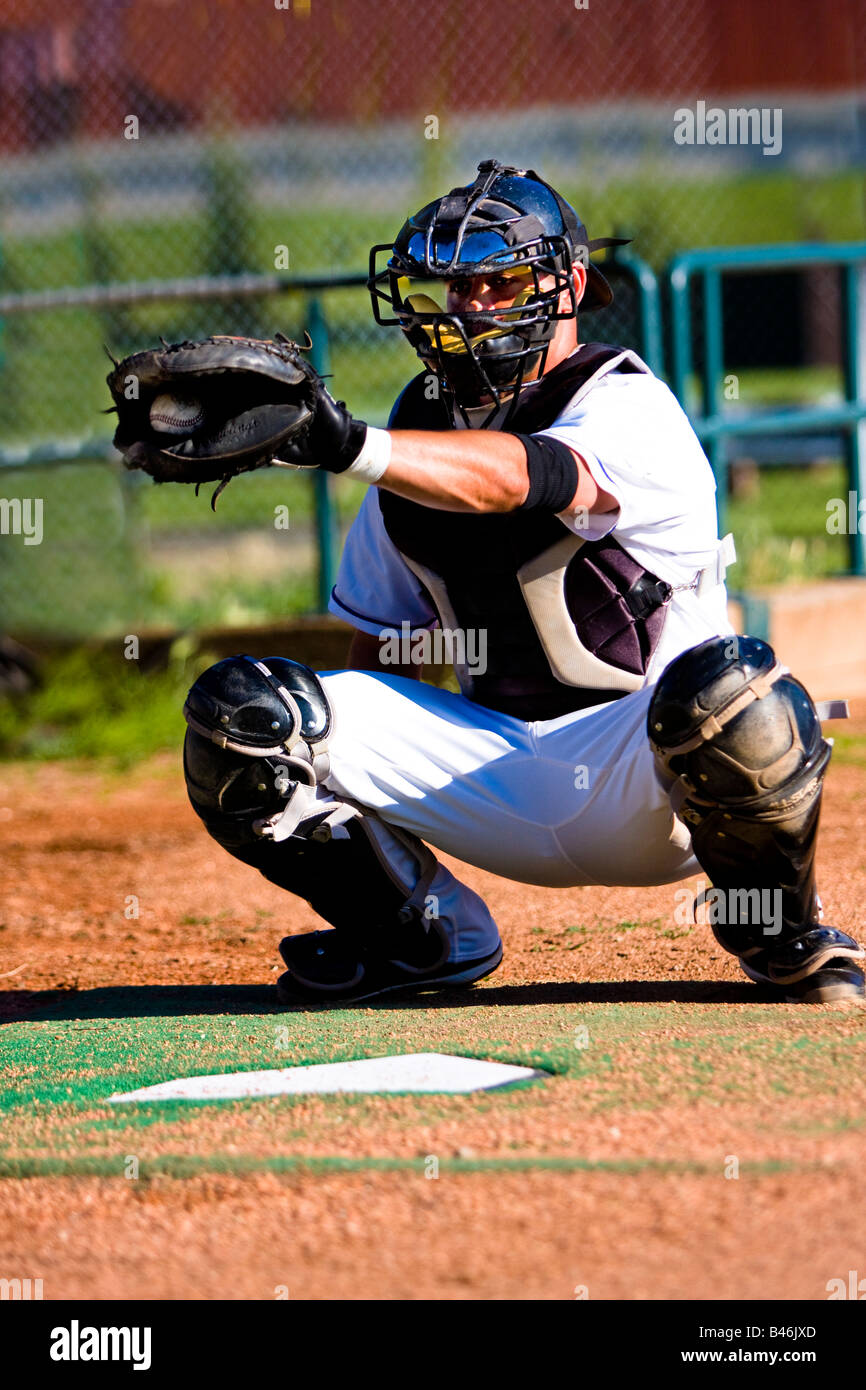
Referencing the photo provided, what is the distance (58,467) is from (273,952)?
162 inches

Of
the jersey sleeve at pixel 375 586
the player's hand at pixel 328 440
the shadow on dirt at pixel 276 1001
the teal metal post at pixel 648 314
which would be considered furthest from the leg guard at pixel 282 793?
the teal metal post at pixel 648 314

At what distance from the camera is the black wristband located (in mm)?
3000

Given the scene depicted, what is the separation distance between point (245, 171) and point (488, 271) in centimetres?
667

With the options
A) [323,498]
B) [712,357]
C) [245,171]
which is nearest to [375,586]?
[323,498]

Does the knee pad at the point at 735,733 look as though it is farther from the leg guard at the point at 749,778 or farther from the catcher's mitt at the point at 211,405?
the catcher's mitt at the point at 211,405

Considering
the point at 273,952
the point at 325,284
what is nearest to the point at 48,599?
the point at 325,284

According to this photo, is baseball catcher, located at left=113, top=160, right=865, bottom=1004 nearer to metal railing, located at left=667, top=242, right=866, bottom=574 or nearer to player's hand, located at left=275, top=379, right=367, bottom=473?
player's hand, located at left=275, top=379, right=367, bottom=473

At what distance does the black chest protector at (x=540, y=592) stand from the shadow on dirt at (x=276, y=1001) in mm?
599

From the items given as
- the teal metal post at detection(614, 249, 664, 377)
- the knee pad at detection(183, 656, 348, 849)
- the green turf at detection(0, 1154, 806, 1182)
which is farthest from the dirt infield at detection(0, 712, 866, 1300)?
the teal metal post at detection(614, 249, 664, 377)

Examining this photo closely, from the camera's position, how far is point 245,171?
945 cm

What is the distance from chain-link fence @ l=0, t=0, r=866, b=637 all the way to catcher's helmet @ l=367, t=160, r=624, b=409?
12.5 ft

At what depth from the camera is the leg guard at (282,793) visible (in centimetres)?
326

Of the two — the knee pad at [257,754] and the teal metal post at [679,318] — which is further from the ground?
the teal metal post at [679,318]

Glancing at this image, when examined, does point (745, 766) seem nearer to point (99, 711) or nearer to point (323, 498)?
point (323, 498)
